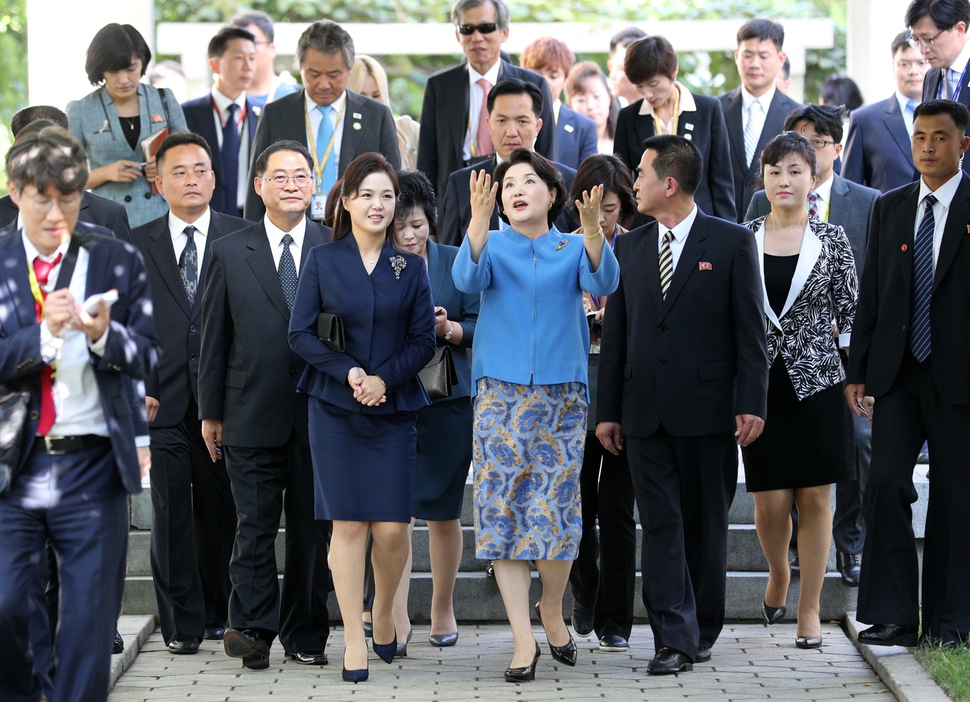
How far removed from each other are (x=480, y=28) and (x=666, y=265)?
107 inches

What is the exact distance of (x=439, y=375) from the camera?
6.48m

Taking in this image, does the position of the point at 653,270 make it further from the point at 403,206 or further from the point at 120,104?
the point at 120,104

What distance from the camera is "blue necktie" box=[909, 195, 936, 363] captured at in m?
6.25

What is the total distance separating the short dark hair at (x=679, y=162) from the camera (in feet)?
21.1

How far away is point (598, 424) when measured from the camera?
6.50m

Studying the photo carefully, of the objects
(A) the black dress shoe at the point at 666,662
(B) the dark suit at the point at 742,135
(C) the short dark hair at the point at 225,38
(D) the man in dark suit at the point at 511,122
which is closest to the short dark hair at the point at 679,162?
(D) the man in dark suit at the point at 511,122

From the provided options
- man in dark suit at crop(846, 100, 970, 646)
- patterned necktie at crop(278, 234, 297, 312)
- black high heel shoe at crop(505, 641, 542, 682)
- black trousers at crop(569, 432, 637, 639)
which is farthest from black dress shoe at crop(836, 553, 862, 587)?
patterned necktie at crop(278, 234, 297, 312)

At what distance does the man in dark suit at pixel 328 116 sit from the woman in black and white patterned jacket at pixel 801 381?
8.14 feet

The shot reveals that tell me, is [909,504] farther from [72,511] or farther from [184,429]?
[72,511]

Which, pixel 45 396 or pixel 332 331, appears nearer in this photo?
pixel 45 396

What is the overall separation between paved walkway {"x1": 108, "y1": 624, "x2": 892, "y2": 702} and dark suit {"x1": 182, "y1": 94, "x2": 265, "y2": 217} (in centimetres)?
291

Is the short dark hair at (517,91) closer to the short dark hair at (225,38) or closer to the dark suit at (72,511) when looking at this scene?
the short dark hair at (225,38)

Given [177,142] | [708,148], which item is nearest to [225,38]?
[177,142]

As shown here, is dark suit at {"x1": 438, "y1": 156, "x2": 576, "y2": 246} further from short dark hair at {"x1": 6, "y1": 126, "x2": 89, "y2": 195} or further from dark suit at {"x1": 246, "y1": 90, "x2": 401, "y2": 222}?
short dark hair at {"x1": 6, "y1": 126, "x2": 89, "y2": 195}
